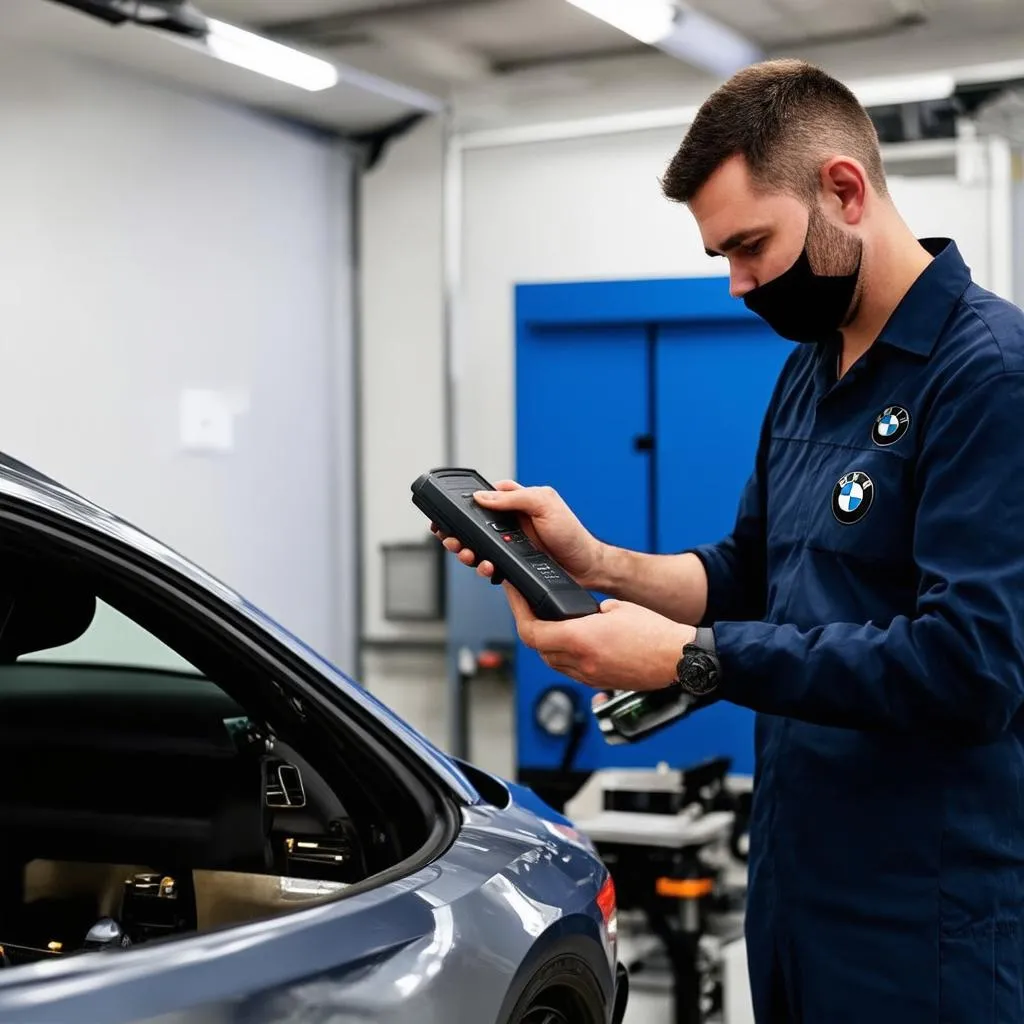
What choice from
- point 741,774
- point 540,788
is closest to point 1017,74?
point 741,774

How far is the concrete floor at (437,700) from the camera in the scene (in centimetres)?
638

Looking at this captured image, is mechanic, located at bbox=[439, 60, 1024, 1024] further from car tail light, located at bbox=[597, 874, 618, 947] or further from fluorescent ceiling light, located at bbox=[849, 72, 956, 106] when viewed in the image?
fluorescent ceiling light, located at bbox=[849, 72, 956, 106]

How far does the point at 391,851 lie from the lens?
1.96m

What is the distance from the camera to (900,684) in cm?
149

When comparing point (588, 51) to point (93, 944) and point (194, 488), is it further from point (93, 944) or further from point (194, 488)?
point (93, 944)

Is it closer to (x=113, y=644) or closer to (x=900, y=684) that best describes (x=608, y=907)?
(x=900, y=684)

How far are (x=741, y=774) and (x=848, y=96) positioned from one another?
3.88 metres

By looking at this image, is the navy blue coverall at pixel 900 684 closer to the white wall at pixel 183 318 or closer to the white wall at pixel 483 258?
the white wall at pixel 183 318

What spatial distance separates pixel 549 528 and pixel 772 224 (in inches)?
20.3

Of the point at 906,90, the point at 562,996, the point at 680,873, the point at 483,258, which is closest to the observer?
the point at 562,996

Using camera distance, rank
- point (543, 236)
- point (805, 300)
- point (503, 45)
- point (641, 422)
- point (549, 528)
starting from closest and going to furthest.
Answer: point (805, 300) → point (549, 528) → point (641, 422) → point (503, 45) → point (543, 236)

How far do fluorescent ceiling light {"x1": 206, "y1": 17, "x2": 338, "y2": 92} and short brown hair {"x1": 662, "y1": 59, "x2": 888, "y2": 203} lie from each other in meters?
3.31

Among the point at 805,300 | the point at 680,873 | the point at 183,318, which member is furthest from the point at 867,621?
the point at 183,318

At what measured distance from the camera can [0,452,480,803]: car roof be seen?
5.12ft
